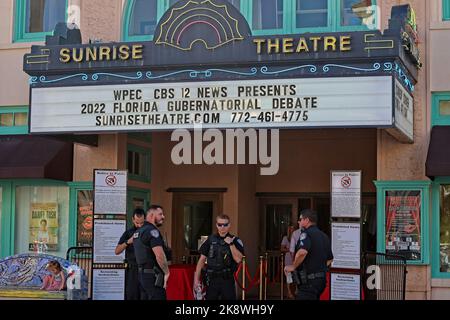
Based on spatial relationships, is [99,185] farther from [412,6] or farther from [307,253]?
[412,6]

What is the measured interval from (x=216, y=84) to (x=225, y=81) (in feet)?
0.53

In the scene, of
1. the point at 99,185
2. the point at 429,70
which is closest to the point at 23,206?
the point at 99,185

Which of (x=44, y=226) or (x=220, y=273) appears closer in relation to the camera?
(x=220, y=273)

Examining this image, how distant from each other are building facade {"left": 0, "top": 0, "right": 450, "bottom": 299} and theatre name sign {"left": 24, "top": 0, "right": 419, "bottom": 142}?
0.02 meters

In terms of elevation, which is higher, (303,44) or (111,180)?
(303,44)

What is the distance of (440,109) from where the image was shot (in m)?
13.9

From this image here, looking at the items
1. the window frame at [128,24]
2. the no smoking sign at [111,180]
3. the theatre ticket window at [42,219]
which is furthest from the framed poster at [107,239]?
the window frame at [128,24]

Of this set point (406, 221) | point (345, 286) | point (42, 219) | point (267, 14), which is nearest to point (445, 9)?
point (267, 14)

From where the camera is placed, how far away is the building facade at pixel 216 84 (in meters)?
12.3

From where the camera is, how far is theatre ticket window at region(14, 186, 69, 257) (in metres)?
15.7

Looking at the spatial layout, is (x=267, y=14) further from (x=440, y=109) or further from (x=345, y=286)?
(x=345, y=286)

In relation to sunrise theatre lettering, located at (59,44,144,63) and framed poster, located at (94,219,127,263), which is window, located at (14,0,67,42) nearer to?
Result: sunrise theatre lettering, located at (59,44,144,63)

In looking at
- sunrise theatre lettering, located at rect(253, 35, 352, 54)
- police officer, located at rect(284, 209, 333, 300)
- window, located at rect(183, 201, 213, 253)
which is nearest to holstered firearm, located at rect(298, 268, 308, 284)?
police officer, located at rect(284, 209, 333, 300)

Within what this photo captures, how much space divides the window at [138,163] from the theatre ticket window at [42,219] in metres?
1.48
